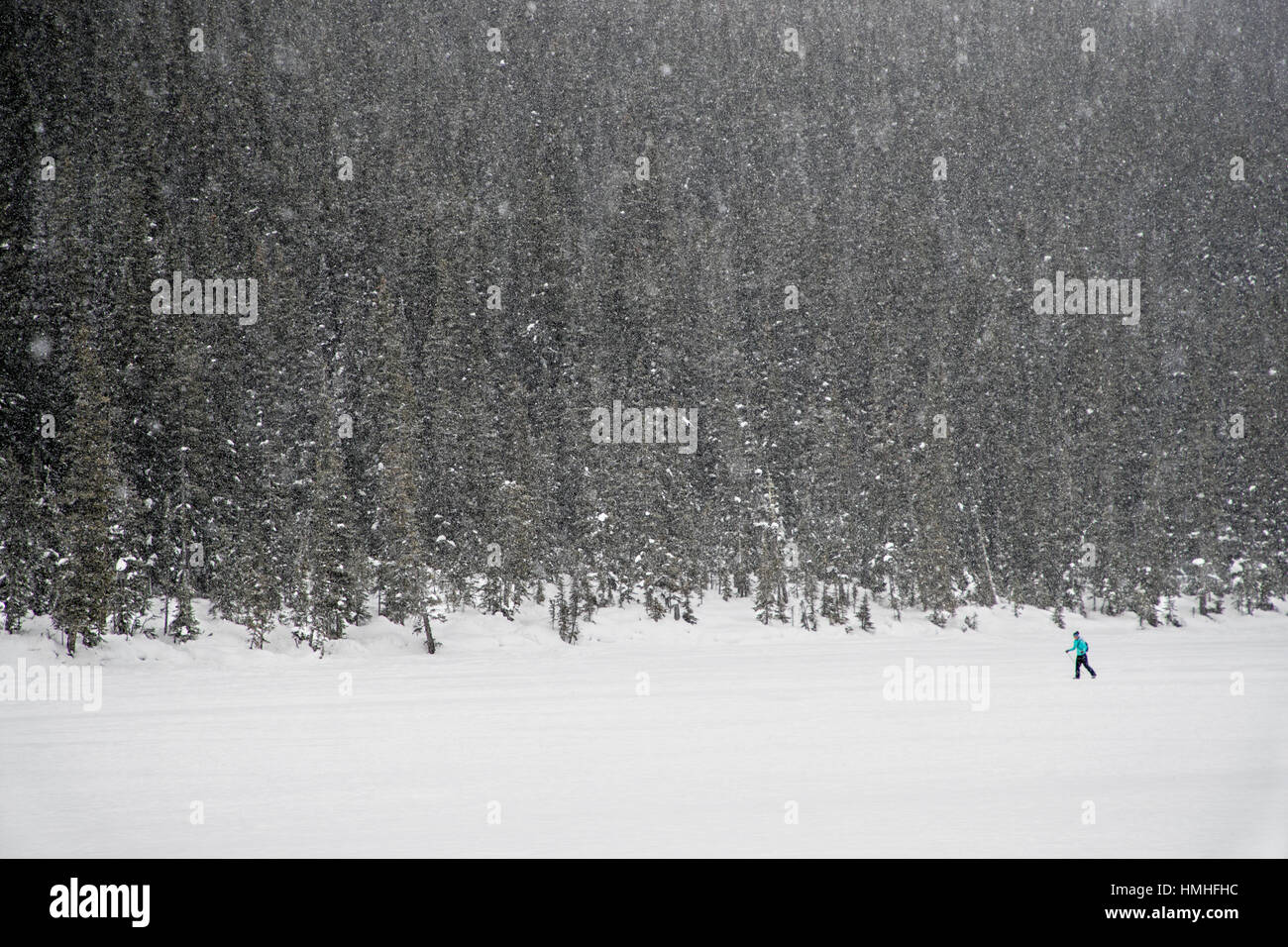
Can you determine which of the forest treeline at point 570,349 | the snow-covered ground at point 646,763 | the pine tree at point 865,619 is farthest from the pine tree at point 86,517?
the pine tree at point 865,619

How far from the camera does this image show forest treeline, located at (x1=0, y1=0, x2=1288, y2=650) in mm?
35812

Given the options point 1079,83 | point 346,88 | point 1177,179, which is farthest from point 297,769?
point 1079,83

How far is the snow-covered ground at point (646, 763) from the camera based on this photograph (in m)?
9.80

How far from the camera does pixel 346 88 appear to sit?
96312 mm

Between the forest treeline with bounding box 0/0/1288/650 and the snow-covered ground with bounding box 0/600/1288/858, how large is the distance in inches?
386

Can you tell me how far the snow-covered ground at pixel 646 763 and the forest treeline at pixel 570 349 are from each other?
32.2ft

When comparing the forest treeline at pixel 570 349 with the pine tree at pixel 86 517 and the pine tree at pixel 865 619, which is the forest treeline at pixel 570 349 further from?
the pine tree at pixel 865 619

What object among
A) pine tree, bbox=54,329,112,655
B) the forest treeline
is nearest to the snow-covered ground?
pine tree, bbox=54,329,112,655

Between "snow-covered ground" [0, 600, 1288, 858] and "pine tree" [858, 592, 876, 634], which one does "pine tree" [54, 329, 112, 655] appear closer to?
"snow-covered ground" [0, 600, 1288, 858]

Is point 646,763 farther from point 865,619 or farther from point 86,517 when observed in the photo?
point 865,619

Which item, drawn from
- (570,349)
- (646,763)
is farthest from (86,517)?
(570,349)

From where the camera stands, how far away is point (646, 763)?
13.7 metres

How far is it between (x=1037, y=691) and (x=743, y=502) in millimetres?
28803

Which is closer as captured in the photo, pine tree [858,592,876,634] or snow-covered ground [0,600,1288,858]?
snow-covered ground [0,600,1288,858]
